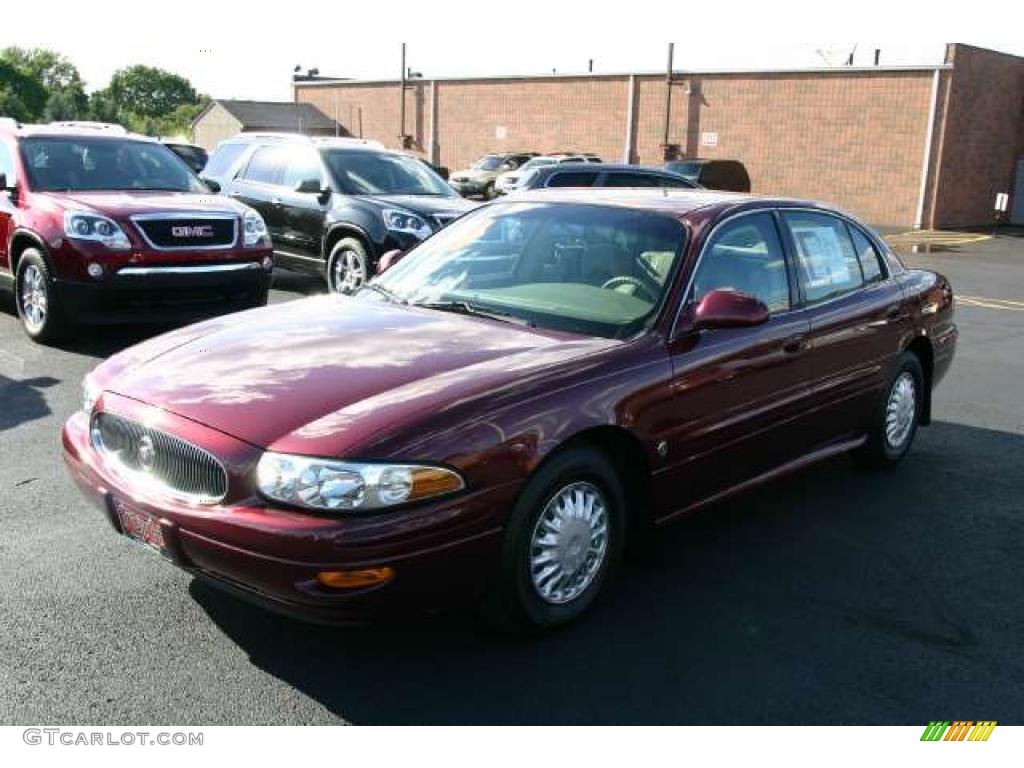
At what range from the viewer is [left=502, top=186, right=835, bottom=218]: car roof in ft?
15.3

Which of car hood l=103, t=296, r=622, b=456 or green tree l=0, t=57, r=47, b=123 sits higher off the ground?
green tree l=0, t=57, r=47, b=123

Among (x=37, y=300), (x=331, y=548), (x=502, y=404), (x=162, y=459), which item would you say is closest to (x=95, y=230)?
(x=37, y=300)

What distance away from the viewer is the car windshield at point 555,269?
4262 mm

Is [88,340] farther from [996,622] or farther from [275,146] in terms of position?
[996,622]

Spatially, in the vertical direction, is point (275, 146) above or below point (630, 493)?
above

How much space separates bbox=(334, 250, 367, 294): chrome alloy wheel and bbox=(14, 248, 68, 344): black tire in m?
3.14

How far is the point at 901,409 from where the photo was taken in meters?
5.86

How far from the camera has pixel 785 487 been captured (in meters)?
5.53

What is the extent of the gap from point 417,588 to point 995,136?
33602 mm

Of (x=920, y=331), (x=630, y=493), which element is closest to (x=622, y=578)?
(x=630, y=493)

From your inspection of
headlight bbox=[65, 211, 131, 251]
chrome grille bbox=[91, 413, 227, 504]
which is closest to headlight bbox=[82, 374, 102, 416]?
chrome grille bbox=[91, 413, 227, 504]

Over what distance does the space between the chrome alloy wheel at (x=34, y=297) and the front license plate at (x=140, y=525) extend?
5227 mm

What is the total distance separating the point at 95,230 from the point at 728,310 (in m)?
5.74

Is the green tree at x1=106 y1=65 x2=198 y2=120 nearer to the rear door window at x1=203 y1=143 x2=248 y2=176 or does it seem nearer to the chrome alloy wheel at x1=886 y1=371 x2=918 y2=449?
the rear door window at x1=203 y1=143 x2=248 y2=176
